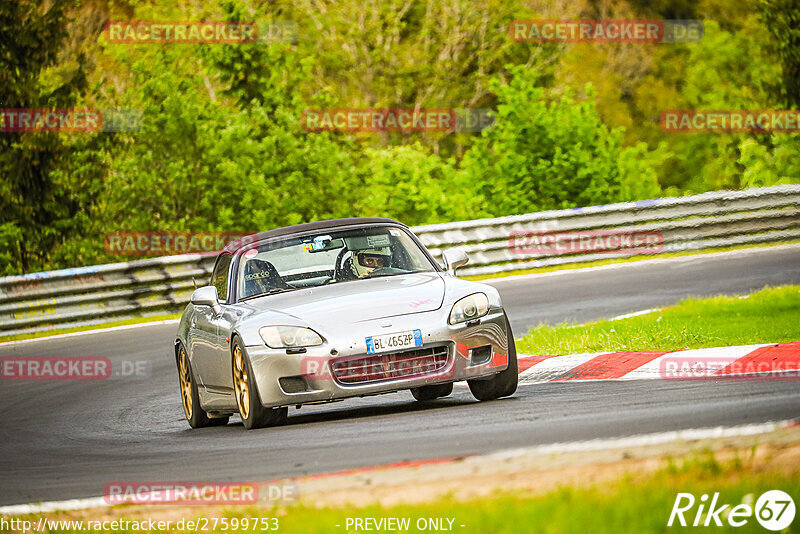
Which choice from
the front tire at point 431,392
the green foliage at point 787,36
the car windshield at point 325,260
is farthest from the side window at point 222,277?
the green foliage at point 787,36

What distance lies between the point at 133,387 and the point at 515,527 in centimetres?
911

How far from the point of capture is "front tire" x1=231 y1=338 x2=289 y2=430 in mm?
8695

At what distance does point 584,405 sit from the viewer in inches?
315

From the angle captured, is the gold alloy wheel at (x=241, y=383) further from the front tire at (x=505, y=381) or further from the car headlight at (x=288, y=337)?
the front tire at (x=505, y=381)

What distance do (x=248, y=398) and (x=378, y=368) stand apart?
966 mm

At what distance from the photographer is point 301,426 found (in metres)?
8.77

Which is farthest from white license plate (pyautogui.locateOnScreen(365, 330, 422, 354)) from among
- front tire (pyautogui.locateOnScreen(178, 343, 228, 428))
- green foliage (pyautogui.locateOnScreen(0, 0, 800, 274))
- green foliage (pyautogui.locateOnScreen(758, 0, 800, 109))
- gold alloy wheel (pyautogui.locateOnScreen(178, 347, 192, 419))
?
green foliage (pyautogui.locateOnScreen(758, 0, 800, 109))

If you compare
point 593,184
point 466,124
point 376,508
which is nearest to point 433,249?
point 593,184

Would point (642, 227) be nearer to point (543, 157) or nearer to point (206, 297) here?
point (543, 157)

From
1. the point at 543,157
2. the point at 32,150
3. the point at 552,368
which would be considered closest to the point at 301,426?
the point at 552,368

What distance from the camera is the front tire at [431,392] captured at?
10194mm

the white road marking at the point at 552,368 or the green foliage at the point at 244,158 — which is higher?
the green foliage at the point at 244,158

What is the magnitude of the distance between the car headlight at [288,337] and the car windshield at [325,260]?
1128 mm

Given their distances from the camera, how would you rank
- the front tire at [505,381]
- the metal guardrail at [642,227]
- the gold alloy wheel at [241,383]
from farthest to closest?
the metal guardrail at [642,227], the front tire at [505,381], the gold alloy wheel at [241,383]
